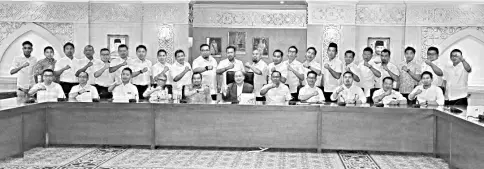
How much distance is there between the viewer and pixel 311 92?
23.3 ft

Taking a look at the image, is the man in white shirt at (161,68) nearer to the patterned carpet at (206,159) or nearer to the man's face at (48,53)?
the man's face at (48,53)

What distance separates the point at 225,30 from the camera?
11.6m

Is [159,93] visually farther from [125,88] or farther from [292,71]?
[292,71]

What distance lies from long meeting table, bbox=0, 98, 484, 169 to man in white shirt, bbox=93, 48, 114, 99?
1.68 m

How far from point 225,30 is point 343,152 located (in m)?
5.92

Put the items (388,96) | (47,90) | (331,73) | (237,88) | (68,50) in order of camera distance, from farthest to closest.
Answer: (331,73)
(68,50)
(237,88)
(47,90)
(388,96)

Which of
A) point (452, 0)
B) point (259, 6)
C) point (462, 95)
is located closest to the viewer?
point (462, 95)

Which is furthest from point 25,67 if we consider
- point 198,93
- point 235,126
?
point 235,126

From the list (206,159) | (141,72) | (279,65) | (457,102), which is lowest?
(206,159)

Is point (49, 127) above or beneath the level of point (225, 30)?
beneath

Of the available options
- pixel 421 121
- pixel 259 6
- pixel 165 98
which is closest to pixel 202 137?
pixel 165 98

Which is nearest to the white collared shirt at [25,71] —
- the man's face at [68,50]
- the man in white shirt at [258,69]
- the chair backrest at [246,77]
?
the man's face at [68,50]

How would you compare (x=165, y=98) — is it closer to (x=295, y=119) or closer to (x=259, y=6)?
(x=295, y=119)

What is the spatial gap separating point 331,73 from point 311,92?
1.18 metres
